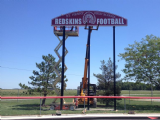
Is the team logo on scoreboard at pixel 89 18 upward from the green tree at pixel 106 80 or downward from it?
upward

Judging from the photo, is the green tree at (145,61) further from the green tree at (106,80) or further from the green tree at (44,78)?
the green tree at (44,78)

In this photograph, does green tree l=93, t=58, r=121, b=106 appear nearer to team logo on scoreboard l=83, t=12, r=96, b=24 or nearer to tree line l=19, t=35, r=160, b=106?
tree line l=19, t=35, r=160, b=106

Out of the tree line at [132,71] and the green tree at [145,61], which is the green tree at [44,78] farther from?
the green tree at [145,61]

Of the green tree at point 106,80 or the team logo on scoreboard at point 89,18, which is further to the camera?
the green tree at point 106,80

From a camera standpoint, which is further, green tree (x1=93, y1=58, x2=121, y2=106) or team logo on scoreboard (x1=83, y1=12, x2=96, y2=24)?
green tree (x1=93, y1=58, x2=121, y2=106)

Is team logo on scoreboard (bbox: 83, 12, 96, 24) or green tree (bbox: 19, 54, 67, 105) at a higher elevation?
team logo on scoreboard (bbox: 83, 12, 96, 24)

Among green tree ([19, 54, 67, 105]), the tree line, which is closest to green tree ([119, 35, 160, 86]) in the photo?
the tree line

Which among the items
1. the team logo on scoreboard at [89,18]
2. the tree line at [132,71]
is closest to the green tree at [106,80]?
the tree line at [132,71]

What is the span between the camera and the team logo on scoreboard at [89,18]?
14273 millimetres

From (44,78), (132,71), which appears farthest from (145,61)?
(44,78)

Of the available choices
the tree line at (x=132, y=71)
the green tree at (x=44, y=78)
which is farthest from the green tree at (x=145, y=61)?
the green tree at (x=44, y=78)

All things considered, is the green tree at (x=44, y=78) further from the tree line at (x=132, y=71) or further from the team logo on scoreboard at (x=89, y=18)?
the team logo on scoreboard at (x=89, y=18)

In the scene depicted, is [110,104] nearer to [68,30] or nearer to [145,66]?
[145,66]

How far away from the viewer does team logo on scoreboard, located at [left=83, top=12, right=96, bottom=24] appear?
14.3 m
